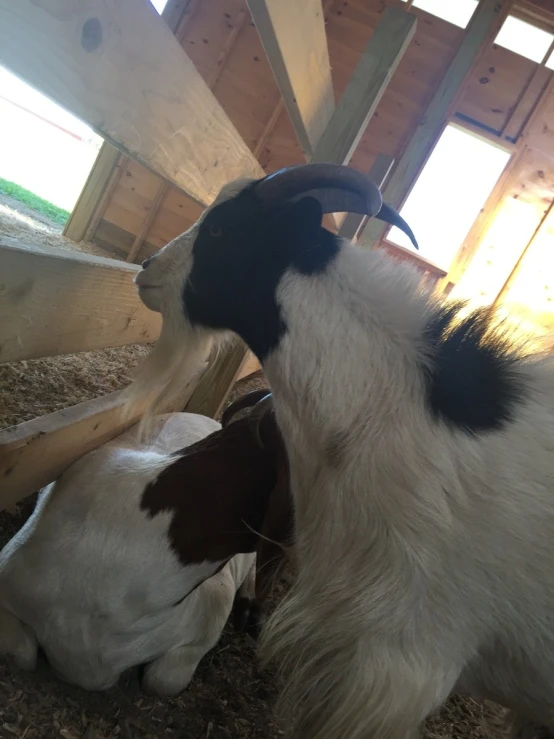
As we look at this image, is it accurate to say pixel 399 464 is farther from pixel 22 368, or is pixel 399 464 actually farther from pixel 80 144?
pixel 80 144

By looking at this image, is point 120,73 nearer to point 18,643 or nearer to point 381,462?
point 381,462

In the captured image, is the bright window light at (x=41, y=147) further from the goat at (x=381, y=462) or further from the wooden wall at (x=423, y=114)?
the goat at (x=381, y=462)

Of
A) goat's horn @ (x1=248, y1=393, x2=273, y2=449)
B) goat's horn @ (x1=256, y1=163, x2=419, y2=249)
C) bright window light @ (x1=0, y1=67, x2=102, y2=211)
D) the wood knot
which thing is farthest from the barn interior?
bright window light @ (x1=0, y1=67, x2=102, y2=211)

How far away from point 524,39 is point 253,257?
5950mm

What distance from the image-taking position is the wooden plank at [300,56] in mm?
1562

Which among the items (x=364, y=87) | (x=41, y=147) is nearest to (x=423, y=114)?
(x=364, y=87)

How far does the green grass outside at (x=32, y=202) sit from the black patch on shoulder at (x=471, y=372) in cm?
474

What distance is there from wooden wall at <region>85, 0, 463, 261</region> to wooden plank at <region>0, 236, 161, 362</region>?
477 centimetres

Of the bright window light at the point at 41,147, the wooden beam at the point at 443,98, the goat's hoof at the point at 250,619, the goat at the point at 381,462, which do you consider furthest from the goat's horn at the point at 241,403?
the bright window light at the point at 41,147

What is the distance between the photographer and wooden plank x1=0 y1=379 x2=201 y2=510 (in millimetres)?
1426

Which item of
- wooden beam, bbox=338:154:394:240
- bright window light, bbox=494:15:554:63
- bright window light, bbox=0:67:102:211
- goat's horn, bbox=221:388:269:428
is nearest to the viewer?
goat's horn, bbox=221:388:269:428

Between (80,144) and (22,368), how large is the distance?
27.6ft

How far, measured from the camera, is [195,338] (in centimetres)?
160

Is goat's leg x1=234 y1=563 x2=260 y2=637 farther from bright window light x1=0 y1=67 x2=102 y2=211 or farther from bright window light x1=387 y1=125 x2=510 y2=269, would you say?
bright window light x1=0 y1=67 x2=102 y2=211
